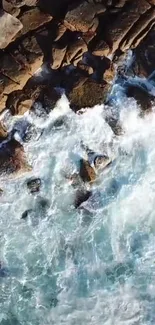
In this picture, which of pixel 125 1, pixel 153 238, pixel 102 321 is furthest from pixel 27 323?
pixel 125 1

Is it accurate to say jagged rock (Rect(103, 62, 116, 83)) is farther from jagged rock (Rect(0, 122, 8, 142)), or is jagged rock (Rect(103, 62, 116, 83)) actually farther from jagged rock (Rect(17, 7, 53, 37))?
jagged rock (Rect(0, 122, 8, 142))

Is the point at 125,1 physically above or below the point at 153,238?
above

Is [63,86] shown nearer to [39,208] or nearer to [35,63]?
[35,63]

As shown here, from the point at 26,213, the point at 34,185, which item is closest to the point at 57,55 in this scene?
the point at 34,185

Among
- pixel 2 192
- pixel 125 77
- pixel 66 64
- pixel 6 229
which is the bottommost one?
pixel 6 229

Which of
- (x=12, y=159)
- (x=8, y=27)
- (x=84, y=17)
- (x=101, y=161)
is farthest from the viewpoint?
(x=101, y=161)

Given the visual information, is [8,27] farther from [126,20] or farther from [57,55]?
[126,20]
